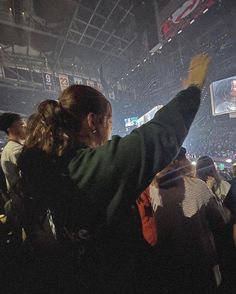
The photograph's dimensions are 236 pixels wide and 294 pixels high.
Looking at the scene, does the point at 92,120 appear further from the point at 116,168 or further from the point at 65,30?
the point at 65,30

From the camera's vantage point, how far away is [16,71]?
15.9 m

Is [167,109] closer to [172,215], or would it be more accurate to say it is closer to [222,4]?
[172,215]

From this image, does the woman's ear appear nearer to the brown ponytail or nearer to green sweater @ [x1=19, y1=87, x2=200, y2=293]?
the brown ponytail

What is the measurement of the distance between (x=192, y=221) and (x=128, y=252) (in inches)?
55.9

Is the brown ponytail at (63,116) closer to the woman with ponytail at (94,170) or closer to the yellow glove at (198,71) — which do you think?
the woman with ponytail at (94,170)

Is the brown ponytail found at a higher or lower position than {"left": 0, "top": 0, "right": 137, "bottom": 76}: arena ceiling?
lower

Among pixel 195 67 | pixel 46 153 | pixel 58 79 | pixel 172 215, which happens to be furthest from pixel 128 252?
pixel 58 79

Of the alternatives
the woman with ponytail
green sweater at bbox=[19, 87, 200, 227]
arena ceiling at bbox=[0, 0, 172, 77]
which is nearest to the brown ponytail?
the woman with ponytail

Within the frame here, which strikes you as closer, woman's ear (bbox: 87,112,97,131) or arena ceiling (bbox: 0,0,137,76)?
woman's ear (bbox: 87,112,97,131)

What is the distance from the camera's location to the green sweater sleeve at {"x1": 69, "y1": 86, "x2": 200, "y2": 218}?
2.93ft

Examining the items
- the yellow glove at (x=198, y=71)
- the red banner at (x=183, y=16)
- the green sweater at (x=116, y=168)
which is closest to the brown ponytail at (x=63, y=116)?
the green sweater at (x=116, y=168)

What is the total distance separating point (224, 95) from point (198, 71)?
796 inches

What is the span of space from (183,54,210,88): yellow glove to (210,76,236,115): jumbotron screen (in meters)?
19.6

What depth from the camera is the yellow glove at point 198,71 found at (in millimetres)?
1092
